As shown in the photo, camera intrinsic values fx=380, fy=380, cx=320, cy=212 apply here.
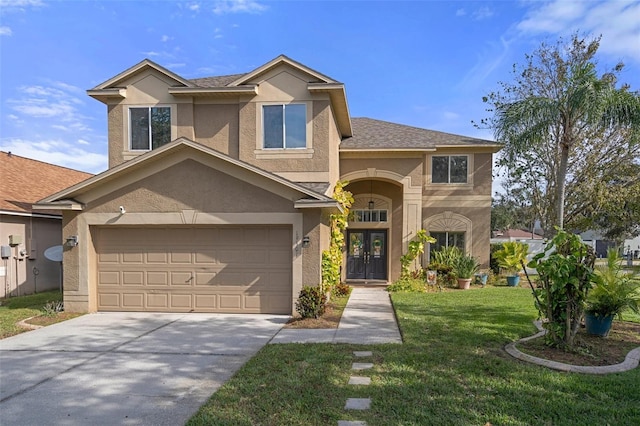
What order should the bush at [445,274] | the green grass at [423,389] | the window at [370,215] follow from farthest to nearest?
the window at [370,215], the bush at [445,274], the green grass at [423,389]

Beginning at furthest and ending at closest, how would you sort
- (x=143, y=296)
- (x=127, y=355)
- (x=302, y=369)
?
(x=143, y=296)
(x=127, y=355)
(x=302, y=369)

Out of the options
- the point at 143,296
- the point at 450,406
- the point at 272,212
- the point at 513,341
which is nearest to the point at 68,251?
the point at 143,296

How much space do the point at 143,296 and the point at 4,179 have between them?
9.10 meters

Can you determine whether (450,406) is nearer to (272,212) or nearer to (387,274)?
(272,212)

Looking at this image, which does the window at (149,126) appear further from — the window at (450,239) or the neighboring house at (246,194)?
the window at (450,239)

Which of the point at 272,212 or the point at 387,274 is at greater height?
the point at 272,212

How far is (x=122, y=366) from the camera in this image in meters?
6.22

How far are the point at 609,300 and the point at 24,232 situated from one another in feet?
56.8

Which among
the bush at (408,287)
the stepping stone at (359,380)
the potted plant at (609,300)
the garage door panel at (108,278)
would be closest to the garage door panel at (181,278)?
the garage door panel at (108,278)

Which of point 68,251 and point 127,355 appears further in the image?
point 68,251

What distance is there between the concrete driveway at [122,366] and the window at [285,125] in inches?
230

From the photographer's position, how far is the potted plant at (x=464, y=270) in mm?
15812

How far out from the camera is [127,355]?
6805 millimetres

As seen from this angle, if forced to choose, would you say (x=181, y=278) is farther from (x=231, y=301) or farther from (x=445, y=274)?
(x=445, y=274)
